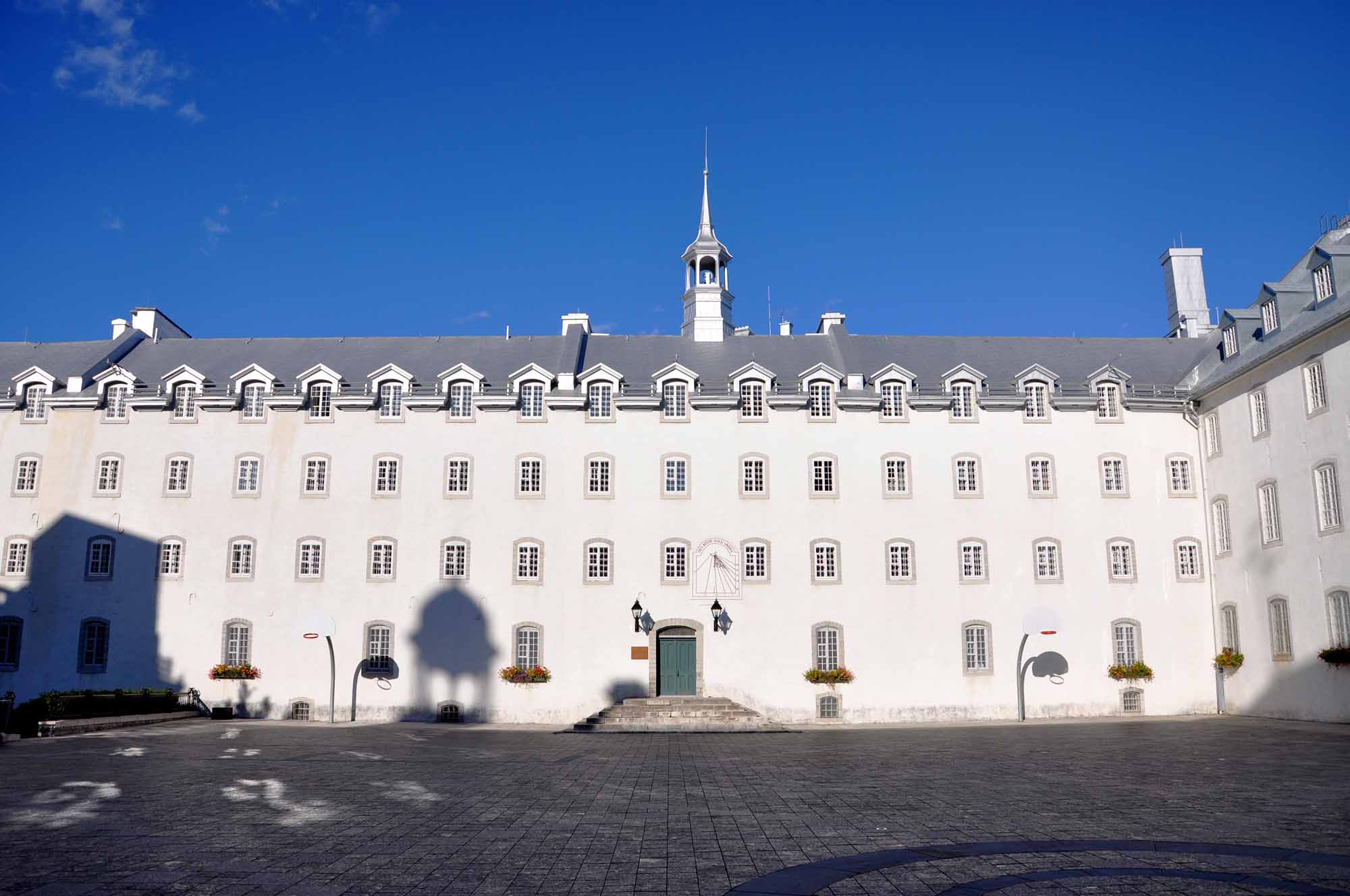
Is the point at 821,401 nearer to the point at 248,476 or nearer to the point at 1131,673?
the point at 1131,673

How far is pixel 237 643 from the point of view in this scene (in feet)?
117

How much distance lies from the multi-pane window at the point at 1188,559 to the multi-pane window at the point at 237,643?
31835 mm

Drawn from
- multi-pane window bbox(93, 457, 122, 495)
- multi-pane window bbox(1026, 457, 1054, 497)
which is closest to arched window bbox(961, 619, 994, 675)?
multi-pane window bbox(1026, 457, 1054, 497)

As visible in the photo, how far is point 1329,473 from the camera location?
2962cm

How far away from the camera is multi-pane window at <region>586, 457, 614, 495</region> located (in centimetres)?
3631

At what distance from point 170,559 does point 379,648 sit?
794 centimetres

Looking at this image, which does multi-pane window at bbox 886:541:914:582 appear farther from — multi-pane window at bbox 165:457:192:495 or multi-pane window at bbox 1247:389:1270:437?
multi-pane window at bbox 165:457:192:495

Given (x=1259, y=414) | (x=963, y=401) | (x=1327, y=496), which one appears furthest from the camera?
(x=963, y=401)

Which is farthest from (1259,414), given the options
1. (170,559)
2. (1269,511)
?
(170,559)

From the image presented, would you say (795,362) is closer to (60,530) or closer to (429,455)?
(429,455)

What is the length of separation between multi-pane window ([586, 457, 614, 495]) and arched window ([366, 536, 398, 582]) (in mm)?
6909

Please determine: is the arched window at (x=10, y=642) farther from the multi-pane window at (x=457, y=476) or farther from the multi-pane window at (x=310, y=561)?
the multi-pane window at (x=457, y=476)

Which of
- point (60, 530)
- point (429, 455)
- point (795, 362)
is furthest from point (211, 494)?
point (795, 362)

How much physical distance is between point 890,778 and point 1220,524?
77.4 ft
